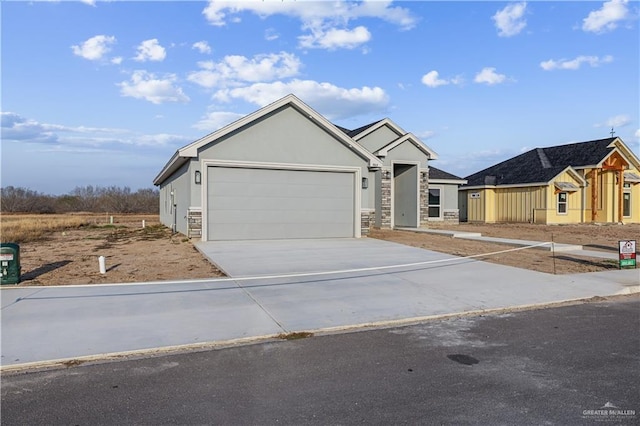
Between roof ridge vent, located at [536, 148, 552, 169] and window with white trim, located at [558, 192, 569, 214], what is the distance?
2.14m

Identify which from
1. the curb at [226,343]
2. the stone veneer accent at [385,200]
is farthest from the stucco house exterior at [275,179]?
the curb at [226,343]

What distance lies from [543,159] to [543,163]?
3.31ft

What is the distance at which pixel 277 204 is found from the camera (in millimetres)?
17672

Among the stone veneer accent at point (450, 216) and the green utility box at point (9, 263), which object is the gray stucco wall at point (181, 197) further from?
the stone veneer accent at point (450, 216)

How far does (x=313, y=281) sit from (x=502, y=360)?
15.9 feet

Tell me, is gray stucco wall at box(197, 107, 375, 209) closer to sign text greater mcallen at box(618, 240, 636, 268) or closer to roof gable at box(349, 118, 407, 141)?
roof gable at box(349, 118, 407, 141)

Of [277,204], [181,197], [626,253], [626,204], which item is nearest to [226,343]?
[626,253]

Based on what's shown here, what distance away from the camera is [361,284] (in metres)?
9.34

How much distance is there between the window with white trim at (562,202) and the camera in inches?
1169

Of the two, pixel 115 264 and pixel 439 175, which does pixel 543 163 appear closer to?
pixel 439 175

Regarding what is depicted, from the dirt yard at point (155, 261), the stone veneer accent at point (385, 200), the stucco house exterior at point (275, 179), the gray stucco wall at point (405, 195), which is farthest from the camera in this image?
the gray stucco wall at point (405, 195)

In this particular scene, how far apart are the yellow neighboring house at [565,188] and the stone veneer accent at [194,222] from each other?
2196cm

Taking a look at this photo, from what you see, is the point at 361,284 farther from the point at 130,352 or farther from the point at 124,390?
the point at 124,390

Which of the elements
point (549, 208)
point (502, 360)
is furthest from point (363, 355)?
point (549, 208)
